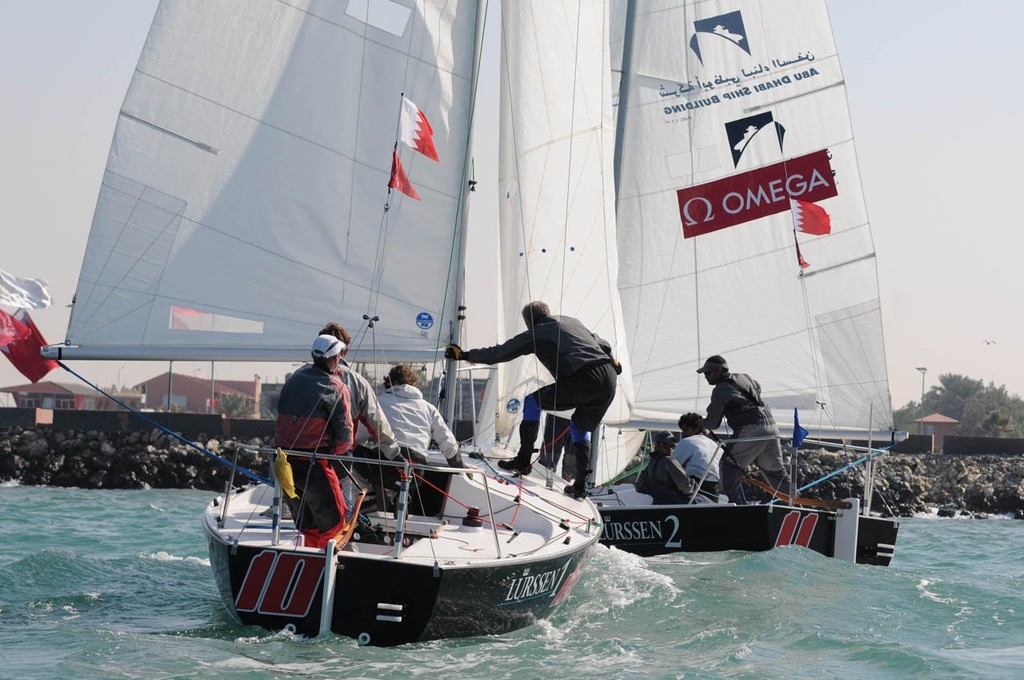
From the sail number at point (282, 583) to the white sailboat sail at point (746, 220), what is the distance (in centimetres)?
1054

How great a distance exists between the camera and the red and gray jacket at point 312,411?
818cm

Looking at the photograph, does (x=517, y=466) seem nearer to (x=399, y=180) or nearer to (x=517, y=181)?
(x=399, y=180)

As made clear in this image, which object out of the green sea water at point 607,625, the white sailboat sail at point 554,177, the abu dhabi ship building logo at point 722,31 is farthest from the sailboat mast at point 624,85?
the green sea water at point 607,625

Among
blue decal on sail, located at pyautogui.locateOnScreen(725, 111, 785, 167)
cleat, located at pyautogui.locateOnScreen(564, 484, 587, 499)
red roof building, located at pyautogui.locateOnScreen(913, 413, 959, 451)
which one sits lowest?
cleat, located at pyautogui.locateOnScreen(564, 484, 587, 499)

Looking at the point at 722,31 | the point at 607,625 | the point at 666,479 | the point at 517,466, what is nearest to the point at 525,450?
the point at 517,466

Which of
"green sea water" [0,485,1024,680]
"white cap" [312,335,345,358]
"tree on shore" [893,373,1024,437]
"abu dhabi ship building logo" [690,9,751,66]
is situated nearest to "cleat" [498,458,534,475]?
"green sea water" [0,485,1024,680]

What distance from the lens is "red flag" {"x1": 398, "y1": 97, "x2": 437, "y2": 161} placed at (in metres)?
11.8

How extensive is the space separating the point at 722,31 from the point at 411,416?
1062 centimetres

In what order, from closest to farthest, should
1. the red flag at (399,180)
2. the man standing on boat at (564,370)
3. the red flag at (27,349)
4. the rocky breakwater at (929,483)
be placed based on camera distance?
1. the man standing on boat at (564,370)
2. the red flag at (27,349)
3. the red flag at (399,180)
4. the rocky breakwater at (929,483)

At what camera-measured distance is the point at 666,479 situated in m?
12.9

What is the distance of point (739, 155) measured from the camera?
17.8 metres

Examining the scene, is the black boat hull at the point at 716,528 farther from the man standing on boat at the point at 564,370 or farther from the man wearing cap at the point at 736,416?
the man standing on boat at the point at 564,370

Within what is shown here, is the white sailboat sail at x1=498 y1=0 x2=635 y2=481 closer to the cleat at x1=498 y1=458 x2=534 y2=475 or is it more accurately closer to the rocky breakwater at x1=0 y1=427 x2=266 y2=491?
the cleat at x1=498 y1=458 x2=534 y2=475

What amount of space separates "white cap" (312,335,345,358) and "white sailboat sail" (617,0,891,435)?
991 centimetres
